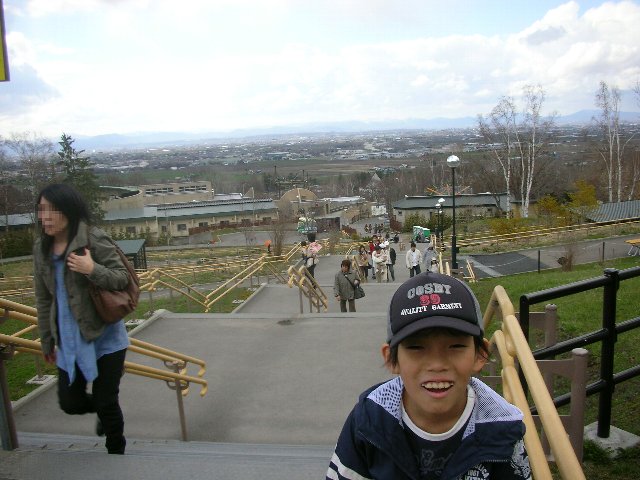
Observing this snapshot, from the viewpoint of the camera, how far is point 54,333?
9.63 ft

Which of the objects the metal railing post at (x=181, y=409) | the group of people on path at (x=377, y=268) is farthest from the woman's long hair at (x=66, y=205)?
the group of people on path at (x=377, y=268)

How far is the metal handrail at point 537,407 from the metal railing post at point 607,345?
32.2 inches

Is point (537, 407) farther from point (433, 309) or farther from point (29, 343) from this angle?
point (29, 343)

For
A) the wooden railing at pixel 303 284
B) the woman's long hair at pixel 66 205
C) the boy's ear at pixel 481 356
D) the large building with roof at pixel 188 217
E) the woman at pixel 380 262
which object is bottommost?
the large building with roof at pixel 188 217

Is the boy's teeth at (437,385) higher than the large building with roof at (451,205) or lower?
higher

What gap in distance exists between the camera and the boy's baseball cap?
145 cm

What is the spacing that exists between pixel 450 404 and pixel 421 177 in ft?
326

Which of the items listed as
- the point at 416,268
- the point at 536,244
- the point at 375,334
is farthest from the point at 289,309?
the point at 536,244

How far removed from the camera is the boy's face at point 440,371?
1485 mm

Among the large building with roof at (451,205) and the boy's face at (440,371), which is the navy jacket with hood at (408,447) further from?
the large building with roof at (451,205)

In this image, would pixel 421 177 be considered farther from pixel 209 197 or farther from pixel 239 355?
pixel 239 355

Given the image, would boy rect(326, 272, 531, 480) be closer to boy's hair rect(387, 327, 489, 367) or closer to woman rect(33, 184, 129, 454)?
boy's hair rect(387, 327, 489, 367)

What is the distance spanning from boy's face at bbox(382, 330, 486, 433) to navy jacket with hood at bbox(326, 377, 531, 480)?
0.07 meters

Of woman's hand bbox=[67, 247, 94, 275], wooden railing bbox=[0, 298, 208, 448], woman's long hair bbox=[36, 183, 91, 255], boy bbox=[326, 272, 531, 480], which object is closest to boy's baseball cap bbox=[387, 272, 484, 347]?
boy bbox=[326, 272, 531, 480]
